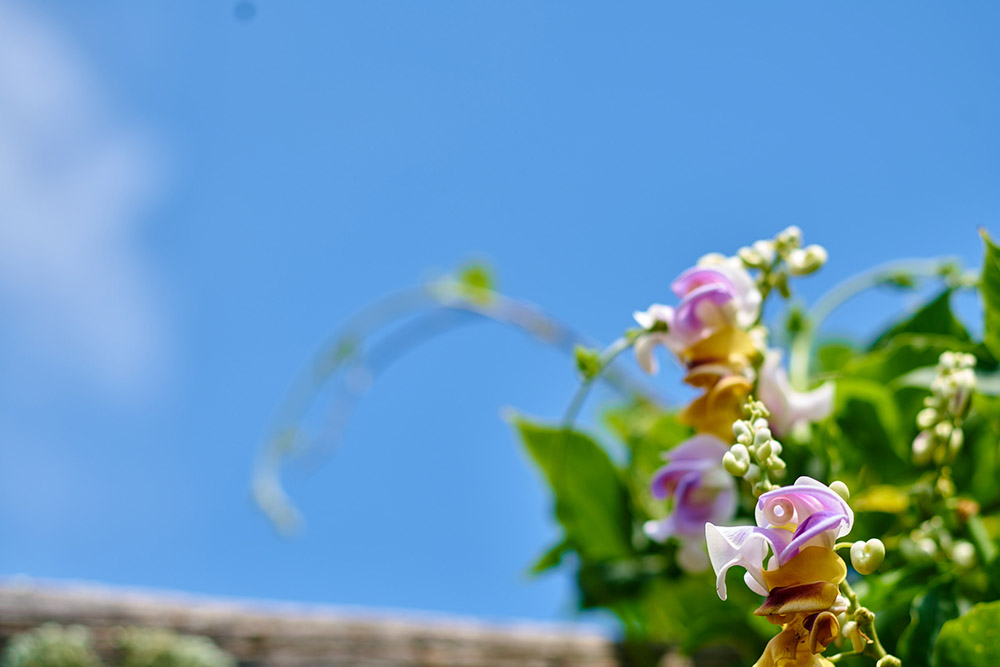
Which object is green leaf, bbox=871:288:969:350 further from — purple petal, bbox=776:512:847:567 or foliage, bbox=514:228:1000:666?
purple petal, bbox=776:512:847:567

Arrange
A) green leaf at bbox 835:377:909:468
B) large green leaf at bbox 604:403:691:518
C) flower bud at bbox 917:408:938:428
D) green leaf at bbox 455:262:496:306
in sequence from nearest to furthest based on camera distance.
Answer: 1. flower bud at bbox 917:408:938:428
2. green leaf at bbox 835:377:909:468
3. large green leaf at bbox 604:403:691:518
4. green leaf at bbox 455:262:496:306

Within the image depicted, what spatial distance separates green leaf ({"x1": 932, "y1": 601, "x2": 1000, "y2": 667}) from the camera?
0.45 meters

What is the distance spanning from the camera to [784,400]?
0.56 meters

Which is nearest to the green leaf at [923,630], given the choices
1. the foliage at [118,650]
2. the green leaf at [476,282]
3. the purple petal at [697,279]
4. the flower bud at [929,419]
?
the flower bud at [929,419]

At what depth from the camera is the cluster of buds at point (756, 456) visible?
14.4 inches

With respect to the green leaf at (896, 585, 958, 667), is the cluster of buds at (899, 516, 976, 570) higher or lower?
higher

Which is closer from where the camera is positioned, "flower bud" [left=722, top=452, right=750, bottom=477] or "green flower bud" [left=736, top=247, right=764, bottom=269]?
"flower bud" [left=722, top=452, right=750, bottom=477]

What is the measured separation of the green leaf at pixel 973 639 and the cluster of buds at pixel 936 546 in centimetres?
11

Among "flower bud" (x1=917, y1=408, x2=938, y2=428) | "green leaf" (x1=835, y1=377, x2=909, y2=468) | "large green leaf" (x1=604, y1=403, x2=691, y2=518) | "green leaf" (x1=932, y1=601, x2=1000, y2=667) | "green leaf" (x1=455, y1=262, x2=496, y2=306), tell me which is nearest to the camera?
"green leaf" (x1=932, y1=601, x2=1000, y2=667)

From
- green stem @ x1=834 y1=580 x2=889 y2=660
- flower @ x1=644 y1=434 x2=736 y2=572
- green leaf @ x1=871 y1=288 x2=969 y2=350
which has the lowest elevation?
green stem @ x1=834 y1=580 x2=889 y2=660

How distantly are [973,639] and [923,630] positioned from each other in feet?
0.17

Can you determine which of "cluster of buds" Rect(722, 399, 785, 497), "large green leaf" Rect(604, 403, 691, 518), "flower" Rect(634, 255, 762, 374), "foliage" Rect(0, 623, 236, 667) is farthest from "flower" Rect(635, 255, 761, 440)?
"foliage" Rect(0, 623, 236, 667)

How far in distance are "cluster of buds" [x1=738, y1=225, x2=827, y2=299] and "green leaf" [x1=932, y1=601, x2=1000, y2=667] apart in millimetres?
205

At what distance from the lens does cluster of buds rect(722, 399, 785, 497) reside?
37 centimetres
